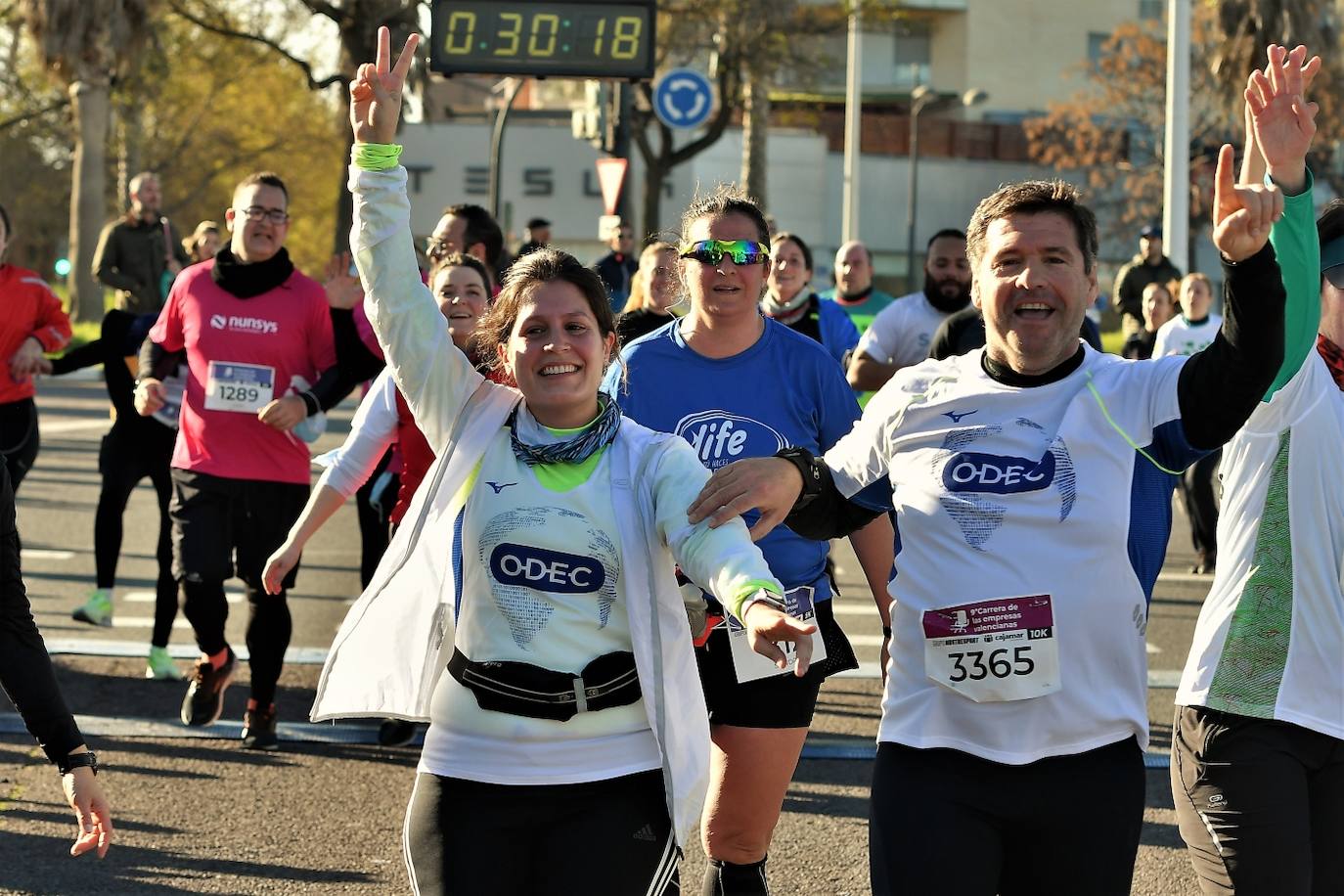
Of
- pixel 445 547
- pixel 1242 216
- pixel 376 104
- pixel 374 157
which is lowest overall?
pixel 445 547

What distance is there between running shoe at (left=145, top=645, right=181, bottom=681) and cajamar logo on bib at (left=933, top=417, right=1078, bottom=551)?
5744mm

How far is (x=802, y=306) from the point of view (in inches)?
361

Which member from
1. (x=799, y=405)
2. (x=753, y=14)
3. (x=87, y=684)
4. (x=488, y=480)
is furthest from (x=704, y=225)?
(x=753, y=14)

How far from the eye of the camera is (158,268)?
1495 cm

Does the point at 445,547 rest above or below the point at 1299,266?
below

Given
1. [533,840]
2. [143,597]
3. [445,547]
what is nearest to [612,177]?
[143,597]

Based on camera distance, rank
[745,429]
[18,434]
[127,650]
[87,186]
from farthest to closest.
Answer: [87,186] → [127,650] → [18,434] → [745,429]

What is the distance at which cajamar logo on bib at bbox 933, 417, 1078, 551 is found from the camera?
11.9 ft

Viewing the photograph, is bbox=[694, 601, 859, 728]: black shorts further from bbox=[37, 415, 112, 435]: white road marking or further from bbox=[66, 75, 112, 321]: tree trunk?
bbox=[66, 75, 112, 321]: tree trunk

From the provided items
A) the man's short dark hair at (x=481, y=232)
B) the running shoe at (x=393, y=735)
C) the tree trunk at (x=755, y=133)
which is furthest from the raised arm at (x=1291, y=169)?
the tree trunk at (x=755, y=133)

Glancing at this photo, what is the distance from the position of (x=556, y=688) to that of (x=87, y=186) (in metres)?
33.6

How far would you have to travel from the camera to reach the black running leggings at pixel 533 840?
11.9 ft

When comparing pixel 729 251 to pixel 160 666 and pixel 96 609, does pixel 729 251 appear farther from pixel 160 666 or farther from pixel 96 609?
pixel 96 609

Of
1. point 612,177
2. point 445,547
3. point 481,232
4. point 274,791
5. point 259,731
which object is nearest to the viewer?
point 445,547
